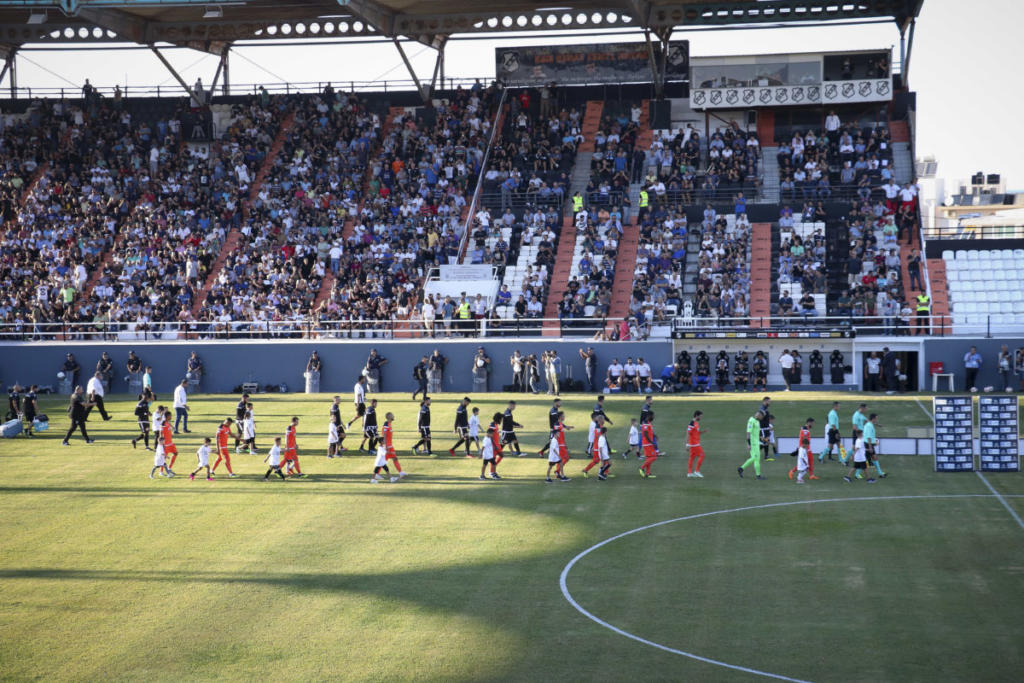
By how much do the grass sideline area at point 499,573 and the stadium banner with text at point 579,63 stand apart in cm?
3053

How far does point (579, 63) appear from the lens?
56406 mm

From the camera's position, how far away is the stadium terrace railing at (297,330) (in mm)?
43281

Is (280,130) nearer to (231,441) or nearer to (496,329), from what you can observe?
(496,329)

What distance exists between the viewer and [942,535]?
21016 mm

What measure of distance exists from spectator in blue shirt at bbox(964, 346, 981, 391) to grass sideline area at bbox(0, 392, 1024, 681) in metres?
10.3

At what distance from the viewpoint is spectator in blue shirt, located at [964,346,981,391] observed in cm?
3822

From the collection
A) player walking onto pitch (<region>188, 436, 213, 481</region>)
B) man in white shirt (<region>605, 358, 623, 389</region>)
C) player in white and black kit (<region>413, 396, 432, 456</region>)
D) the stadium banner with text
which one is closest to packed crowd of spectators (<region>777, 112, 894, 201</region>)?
the stadium banner with text

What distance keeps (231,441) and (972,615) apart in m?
23.0

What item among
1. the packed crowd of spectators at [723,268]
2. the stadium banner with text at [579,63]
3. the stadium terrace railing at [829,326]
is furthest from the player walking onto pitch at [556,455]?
the stadium banner with text at [579,63]

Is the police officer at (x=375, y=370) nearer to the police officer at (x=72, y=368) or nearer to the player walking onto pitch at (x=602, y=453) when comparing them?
the police officer at (x=72, y=368)

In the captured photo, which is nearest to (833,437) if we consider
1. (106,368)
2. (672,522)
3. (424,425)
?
(672,522)

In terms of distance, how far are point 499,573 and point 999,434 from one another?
553 inches

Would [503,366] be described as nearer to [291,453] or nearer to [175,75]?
[291,453]

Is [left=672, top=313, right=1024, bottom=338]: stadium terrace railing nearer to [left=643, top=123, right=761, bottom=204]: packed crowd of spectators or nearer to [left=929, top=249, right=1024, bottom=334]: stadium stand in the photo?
[left=929, top=249, right=1024, bottom=334]: stadium stand
